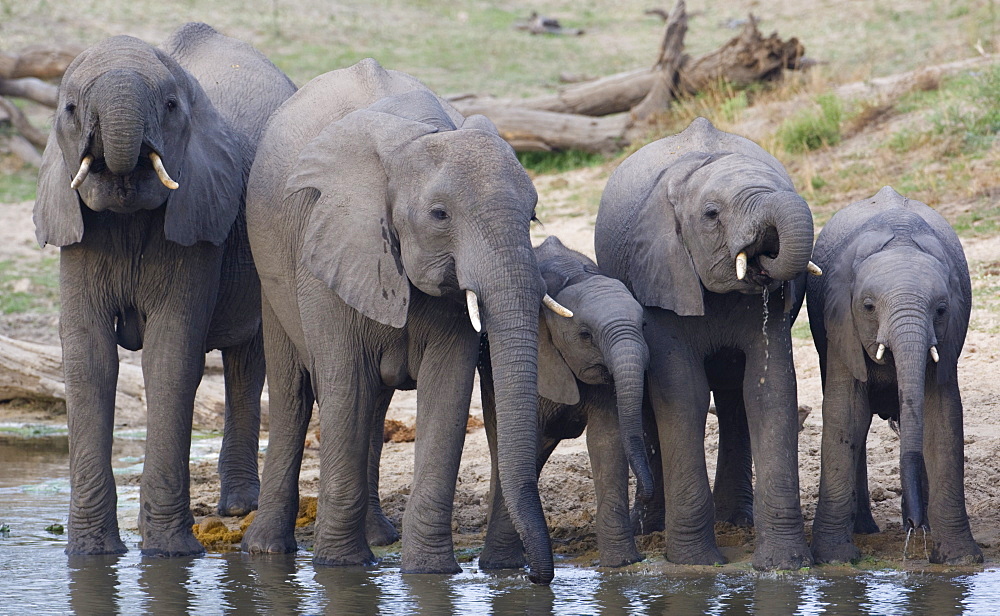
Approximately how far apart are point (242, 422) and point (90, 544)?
1.68 metres

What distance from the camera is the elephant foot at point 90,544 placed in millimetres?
6906

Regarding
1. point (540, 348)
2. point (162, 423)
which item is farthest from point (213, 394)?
point (540, 348)

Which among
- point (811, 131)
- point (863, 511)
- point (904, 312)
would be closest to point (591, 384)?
point (904, 312)

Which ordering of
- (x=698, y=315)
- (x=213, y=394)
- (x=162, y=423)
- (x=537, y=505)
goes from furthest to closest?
(x=213, y=394) → (x=162, y=423) → (x=698, y=315) → (x=537, y=505)

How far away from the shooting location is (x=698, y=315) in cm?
655

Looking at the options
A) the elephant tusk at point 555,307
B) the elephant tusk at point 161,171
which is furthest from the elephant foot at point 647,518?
the elephant tusk at point 161,171


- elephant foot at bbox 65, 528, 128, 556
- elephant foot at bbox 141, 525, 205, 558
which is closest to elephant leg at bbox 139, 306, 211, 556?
elephant foot at bbox 141, 525, 205, 558

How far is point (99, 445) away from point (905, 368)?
355 centimetres

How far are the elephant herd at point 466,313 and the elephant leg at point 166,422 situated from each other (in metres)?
0.01

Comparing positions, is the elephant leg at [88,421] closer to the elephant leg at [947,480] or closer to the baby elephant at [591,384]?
the baby elephant at [591,384]

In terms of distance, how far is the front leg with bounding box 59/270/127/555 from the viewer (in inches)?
271

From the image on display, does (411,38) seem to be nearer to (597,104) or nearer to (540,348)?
(597,104)

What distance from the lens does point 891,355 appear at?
6.43 meters

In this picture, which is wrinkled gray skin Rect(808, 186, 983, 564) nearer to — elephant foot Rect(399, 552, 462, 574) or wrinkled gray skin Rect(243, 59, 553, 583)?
wrinkled gray skin Rect(243, 59, 553, 583)
